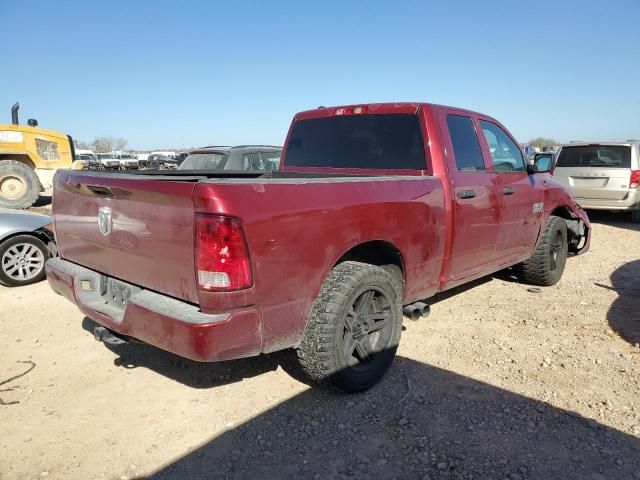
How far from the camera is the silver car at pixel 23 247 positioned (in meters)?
5.47

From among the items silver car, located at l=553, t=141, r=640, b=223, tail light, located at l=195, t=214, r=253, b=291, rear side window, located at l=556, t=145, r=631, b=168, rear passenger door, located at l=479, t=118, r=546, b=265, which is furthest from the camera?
rear side window, located at l=556, t=145, r=631, b=168

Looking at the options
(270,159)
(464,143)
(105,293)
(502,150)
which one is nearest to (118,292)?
(105,293)

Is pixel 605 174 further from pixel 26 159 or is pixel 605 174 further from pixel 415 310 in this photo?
pixel 26 159

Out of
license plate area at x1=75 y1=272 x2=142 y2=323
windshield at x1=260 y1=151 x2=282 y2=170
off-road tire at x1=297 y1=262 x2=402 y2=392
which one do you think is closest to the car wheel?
license plate area at x1=75 y1=272 x2=142 y2=323

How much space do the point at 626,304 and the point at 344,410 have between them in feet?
11.8

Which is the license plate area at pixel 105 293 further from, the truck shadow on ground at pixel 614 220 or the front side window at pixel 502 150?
the truck shadow on ground at pixel 614 220

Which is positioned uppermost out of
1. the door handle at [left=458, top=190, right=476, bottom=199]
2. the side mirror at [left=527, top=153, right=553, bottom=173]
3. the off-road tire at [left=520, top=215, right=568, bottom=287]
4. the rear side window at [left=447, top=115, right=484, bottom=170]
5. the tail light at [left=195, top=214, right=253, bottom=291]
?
the rear side window at [left=447, top=115, right=484, bottom=170]

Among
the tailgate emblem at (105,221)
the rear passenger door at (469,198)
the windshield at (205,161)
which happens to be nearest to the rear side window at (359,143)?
the rear passenger door at (469,198)

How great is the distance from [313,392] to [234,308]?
1.13 m

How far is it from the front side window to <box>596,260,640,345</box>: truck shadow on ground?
5.54 ft

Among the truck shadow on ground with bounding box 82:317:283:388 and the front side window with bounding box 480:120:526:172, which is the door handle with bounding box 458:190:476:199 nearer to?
the front side window with bounding box 480:120:526:172

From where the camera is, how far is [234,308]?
7.82 ft

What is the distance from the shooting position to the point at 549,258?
5.40 metres

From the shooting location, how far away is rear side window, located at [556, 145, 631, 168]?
9812 millimetres
